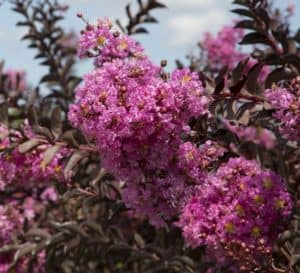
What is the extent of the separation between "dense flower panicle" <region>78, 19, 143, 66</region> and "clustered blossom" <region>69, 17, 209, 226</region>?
286 millimetres

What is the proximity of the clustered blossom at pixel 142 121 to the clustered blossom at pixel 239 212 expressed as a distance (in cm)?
12

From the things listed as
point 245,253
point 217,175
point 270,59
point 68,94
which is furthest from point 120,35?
point 68,94

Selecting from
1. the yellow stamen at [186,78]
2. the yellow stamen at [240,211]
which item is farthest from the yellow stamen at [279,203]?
the yellow stamen at [186,78]

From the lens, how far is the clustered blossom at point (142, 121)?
6.63 feet

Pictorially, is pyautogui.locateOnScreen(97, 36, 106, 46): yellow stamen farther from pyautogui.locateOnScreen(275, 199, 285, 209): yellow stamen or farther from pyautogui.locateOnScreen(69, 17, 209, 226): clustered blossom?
pyautogui.locateOnScreen(275, 199, 285, 209): yellow stamen

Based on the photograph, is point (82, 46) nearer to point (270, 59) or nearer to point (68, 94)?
point (270, 59)

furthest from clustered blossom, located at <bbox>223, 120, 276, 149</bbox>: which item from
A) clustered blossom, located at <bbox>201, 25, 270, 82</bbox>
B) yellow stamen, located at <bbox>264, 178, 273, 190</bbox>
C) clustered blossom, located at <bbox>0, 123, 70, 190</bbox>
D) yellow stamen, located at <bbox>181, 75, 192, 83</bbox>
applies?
clustered blossom, located at <bbox>201, 25, 270, 82</bbox>

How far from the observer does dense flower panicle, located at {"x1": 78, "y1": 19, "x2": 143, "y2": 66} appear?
250cm

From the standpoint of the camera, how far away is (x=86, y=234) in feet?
11.0

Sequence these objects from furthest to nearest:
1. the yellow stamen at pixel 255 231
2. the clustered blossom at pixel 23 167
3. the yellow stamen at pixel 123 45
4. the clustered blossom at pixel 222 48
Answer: the clustered blossom at pixel 222 48
the clustered blossom at pixel 23 167
the yellow stamen at pixel 123 45
the yellow stamen at pixel 255 231

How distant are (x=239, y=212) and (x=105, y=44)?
89 cm

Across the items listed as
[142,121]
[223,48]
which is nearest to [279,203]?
[142,121]

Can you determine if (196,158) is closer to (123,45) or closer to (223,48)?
(123,45)

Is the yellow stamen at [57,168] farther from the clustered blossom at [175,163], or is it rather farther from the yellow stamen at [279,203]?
the yellow stamen at [279,203]
